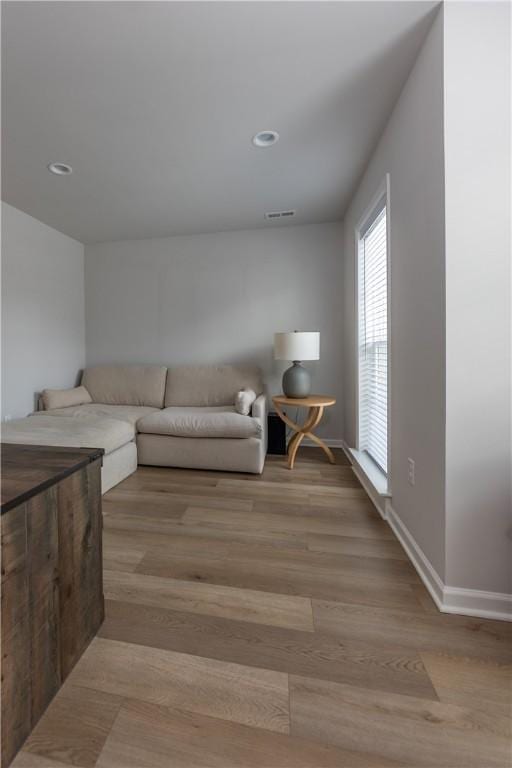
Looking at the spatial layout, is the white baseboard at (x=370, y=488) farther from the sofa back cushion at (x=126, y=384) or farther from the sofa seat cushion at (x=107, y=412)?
the sofa back cushion at (x=126, y=384)

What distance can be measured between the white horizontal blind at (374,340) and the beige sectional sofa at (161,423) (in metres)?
0.95

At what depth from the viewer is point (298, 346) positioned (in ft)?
9.66

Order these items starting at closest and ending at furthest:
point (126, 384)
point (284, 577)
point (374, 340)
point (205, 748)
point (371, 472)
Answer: point (205, 748) < point (284, 577) < point (371, 472) < point (374, 340) < point (126, 384)

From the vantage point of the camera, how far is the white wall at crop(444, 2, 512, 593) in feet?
3.82

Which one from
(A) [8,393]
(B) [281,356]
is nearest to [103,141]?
(B) [281,356]

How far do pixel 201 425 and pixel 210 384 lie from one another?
0.89 m

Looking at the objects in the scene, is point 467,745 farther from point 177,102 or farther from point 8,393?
point 8,393

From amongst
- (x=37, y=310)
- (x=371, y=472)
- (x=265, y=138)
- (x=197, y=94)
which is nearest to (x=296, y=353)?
(x=371, y=472)

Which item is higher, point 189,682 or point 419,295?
point 419,295

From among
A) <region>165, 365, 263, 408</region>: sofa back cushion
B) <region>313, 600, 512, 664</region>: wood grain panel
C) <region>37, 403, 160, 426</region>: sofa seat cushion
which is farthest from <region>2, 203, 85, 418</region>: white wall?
<region>313, 600, 512, 664</region>: wood grain panel

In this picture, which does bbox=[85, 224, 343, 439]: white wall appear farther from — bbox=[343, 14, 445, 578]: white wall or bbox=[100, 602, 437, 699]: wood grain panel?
bbox=[100, 602, 437, 699]: wood grain panel

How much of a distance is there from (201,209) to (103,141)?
113 centimetres

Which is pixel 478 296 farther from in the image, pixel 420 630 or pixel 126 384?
pixel 126 384

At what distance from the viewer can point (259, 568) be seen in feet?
4.85
